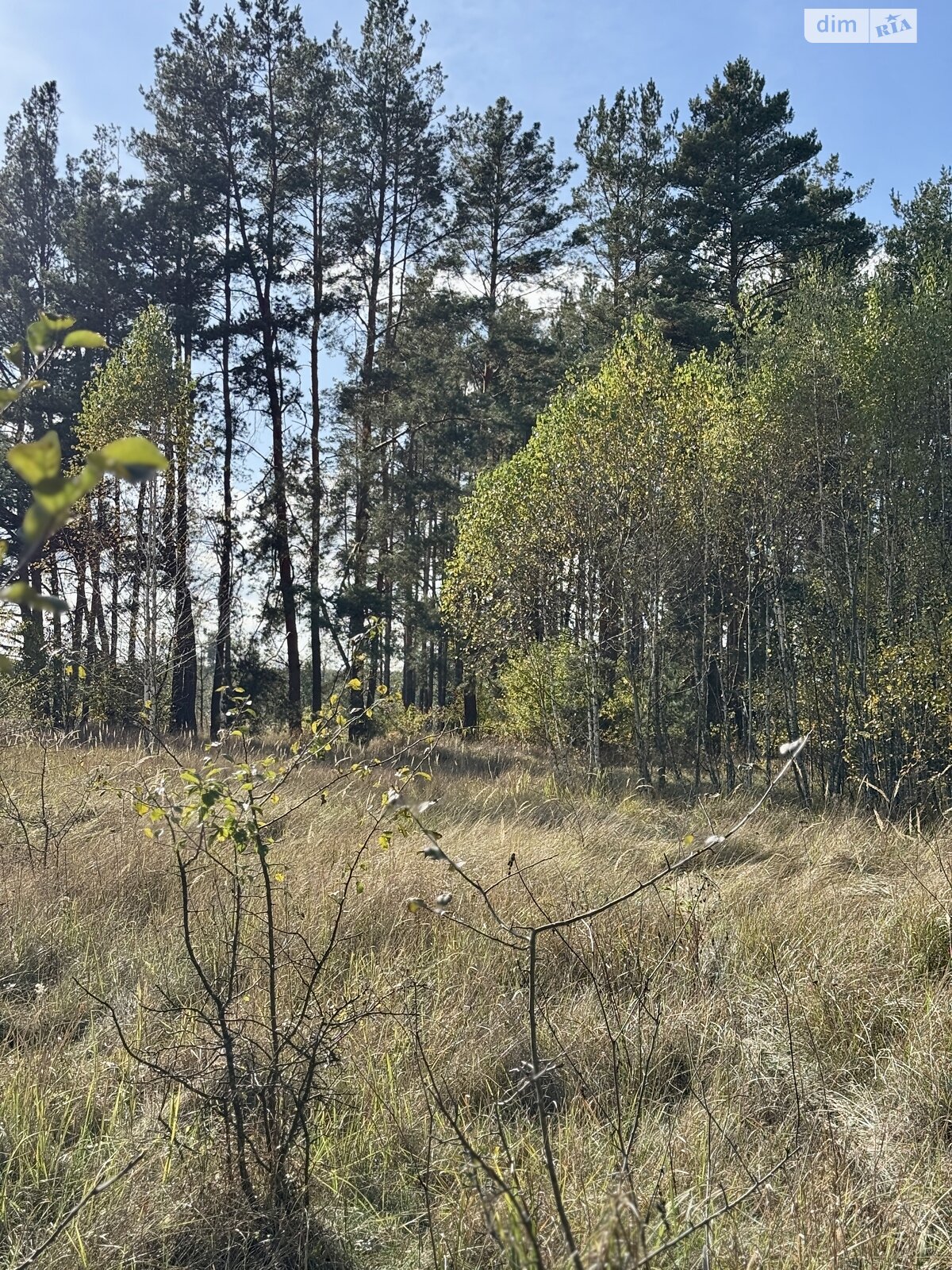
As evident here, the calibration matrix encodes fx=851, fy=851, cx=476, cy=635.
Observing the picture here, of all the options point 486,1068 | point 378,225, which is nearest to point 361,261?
point 378,225

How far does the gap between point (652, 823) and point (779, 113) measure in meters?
16.6

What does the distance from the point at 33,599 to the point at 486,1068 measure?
2870 mm

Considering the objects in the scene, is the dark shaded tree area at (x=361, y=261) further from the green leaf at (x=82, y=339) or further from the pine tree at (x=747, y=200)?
the green leaf at (x=82, y=339)

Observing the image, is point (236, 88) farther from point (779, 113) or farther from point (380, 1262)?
point (380, 1262)

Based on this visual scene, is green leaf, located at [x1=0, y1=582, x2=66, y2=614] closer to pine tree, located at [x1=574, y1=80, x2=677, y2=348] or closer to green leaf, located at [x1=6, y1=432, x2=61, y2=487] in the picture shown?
green leaf, located at [x1=6, y1=432, x2=61, y2=487]

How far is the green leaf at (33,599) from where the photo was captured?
0.51 m

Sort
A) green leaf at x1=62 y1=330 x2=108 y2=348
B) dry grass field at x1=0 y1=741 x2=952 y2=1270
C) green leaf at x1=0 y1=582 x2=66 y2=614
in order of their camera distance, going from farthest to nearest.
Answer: dry grass field at x1=0 y1=741 x2=952 y2=1270 < green leaf at x1=62 y1=330 x2=108 y2=348 < green leaf at x1=0 y1=582 x2=66 y2=614

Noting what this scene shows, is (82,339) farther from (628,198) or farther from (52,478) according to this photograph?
(628,198)

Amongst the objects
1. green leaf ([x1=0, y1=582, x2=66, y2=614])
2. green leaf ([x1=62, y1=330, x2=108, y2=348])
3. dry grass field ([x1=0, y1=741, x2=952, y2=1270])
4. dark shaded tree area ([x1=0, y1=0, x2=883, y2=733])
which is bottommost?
dry grass field ([x1=0, y1=741, x2=952, y2=1270])

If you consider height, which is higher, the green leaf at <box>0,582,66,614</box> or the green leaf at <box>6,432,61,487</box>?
the green leaf at <box>6,432,61,487</box>

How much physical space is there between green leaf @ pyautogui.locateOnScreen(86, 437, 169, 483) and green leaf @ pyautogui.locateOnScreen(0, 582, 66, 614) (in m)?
0.09

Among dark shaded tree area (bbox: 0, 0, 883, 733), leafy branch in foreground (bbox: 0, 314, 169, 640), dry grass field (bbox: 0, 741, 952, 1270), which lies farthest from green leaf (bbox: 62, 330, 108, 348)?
dark shaded tree area (bbox: 0, 0, 883, 733)

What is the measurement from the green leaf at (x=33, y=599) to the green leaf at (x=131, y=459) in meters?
0.09

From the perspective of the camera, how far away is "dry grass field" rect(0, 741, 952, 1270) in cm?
206
